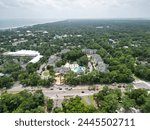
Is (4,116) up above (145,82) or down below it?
above

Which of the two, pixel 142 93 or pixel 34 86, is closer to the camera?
pixel 142 93

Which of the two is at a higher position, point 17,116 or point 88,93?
point 17,116

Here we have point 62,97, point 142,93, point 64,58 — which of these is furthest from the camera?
point 64,58

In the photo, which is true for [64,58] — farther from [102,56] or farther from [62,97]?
[62,97]

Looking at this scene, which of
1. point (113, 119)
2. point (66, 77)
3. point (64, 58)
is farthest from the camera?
point (64, 58)

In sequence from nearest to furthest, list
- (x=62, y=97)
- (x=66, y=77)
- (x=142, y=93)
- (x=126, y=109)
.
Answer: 1. (x=126, y=109)
2. (x=142, y=93)
3. (x=62, y=97)
4. (x=66, y=77)

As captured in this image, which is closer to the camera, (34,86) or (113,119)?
(113,119)

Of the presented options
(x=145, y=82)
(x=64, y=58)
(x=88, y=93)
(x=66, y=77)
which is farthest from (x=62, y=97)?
(x=64, y=58)

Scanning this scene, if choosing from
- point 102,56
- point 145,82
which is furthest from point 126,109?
point 102,56

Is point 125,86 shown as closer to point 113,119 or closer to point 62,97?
point 62,97
